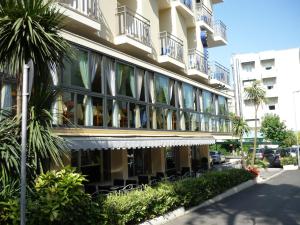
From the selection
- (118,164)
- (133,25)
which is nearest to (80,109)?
(118,164)

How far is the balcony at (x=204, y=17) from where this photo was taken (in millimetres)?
25938

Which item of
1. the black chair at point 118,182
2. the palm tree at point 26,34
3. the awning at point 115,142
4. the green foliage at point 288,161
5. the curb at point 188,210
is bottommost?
the curb at point 188,210

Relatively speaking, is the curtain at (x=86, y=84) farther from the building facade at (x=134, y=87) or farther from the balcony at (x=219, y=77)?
the balcony at (x=219, y=77)

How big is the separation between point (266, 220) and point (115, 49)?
9.35 m

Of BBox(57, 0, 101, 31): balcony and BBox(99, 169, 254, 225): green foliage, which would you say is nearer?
BBox(99, 169, 254, 225): green foliage

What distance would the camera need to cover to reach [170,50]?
20.8 m

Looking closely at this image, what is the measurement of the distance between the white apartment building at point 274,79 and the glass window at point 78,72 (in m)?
65.6

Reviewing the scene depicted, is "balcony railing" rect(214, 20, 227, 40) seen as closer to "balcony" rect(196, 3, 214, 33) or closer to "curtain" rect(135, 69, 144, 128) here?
"balcony" rect(196, 3, 214, 33)

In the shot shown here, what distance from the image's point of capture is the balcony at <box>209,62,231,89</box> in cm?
2673

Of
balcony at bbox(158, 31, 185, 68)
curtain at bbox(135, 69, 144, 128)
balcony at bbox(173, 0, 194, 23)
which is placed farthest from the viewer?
balcony at bbox(173, 0, 194, 23)

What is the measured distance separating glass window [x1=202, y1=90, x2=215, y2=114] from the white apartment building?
51474mm

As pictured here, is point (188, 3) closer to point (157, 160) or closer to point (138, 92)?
point (138, 92)

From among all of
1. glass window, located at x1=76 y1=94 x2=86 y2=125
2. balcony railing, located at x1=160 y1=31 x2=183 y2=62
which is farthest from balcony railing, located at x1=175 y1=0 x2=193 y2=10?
glass window, located at x1=76 y1=94 x2=86 y2=125

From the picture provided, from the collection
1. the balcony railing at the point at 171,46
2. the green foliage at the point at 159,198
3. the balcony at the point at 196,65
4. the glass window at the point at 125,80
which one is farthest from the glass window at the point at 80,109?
the balcony at the point at 196,65
